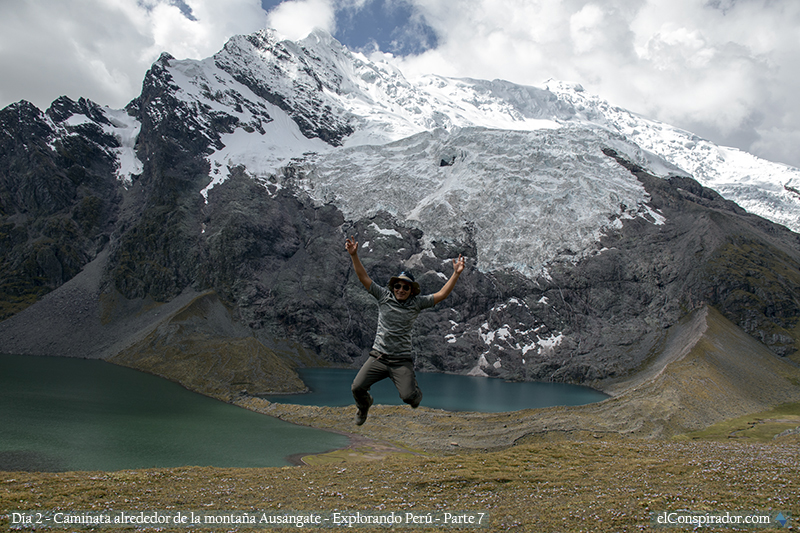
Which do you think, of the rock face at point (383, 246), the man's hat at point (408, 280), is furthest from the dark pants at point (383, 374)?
the rock face at point (383, 246)

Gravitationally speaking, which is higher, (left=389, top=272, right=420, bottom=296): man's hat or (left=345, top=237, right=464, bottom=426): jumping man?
(left=389, top=272, right=420, bottom=296): man's hat

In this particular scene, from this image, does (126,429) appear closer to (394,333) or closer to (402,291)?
(394,333)

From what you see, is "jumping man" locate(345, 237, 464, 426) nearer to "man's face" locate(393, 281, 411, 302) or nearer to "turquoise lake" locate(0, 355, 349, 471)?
"man's face" locate(393, 281, 411, 302)

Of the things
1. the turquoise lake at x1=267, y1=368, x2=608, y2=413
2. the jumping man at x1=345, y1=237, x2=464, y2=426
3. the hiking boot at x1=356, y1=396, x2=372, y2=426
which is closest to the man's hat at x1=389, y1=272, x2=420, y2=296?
the jumping man at x1=345, y1=237, x2=464, y2=426

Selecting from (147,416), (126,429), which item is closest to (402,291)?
(126,429)

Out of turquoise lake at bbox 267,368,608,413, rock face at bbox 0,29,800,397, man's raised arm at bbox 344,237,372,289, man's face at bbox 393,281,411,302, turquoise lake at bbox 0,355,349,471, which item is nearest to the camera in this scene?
man's raised arm at bbox 344,237,372,289

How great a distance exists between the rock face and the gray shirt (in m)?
109

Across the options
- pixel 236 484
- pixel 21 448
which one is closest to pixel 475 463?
pixel 236 484

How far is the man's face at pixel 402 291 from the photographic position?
28.5ft

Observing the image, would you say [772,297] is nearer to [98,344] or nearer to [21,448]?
[21,448]

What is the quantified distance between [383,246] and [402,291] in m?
159

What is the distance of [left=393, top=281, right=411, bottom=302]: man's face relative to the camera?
8.70m

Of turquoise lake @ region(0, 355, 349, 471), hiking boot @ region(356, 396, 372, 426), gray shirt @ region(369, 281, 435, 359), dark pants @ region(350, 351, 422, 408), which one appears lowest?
turquoise lake @ region(0, 355, 349, 471)

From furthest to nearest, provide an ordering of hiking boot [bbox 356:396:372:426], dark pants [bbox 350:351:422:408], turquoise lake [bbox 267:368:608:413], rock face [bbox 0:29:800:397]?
rock face [bbox 0:29:800:397] → turquoise lake [bbox 267:368:608:413] → hiking boot [bbox 356:396:372:426] → dark pants [bbox 350:351:422:408]
